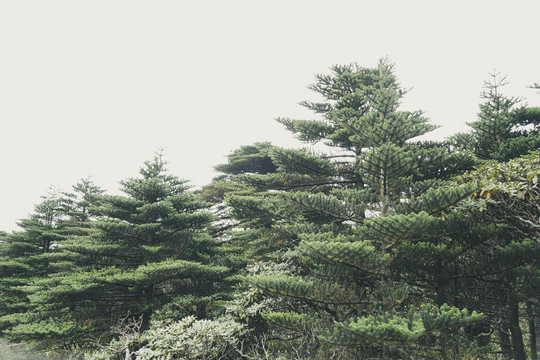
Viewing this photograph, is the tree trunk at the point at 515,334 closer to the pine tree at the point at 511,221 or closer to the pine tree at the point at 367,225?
the pine tree at the point at 511,221

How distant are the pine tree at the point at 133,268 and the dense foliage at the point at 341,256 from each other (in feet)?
0.20

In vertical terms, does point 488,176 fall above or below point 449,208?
above

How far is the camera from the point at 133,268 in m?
9.57

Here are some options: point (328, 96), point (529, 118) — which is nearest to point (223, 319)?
point (328, 96)

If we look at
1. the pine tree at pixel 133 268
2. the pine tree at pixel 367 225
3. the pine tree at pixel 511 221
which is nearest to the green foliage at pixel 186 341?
the pine tree at pixel 133 268

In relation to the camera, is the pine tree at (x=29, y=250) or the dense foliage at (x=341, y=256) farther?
the pine tree at (x=29, y=250)

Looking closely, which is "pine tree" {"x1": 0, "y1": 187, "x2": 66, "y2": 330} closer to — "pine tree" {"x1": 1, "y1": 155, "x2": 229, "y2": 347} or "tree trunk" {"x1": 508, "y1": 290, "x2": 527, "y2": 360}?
"pine tree" {"x1": 1, "y1": 155, "x2": 229, "y2": 347}

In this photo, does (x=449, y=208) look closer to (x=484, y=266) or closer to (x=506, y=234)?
(x=484, y=266)

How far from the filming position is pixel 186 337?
272 inches

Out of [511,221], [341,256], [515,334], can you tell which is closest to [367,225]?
[341,256]

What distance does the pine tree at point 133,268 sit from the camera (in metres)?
8.51

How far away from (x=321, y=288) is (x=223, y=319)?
13.3 ft

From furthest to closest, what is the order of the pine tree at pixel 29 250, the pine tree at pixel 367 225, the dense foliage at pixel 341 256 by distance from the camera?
the pine tree at pixel 29 250, the dense foliage at pixel 341 256, the pine tree at pixel 367 225

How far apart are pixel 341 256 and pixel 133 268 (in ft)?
26.2
